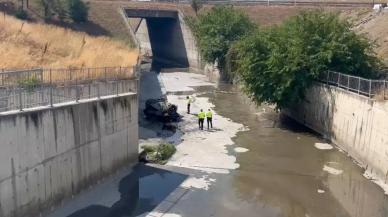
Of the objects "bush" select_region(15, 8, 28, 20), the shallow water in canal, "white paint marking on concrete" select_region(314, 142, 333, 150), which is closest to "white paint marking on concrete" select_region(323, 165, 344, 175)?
the shallow water in canal

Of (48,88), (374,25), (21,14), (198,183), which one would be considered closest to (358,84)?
(198,183)

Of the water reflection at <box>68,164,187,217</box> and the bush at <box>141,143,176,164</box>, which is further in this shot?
the bush at <box>141,143,176,164</box>

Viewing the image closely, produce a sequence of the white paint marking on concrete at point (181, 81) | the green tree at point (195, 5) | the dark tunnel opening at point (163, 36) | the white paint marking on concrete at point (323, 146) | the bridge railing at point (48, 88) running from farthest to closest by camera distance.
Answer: the green tree at point (195, 5) < the dark tunnel opening at point (163, 36) < the white paint marking on concrete at point (181, 81) < the white paint marking on concrete at point (323, 146) < the bridge railing at point (48, 88)

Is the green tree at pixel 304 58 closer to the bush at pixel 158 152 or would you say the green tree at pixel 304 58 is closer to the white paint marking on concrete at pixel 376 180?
the white paint marking on concrete at pixel 376 180

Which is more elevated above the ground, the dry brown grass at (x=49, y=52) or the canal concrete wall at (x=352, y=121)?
the dry brown grass at (x=49, y=52)

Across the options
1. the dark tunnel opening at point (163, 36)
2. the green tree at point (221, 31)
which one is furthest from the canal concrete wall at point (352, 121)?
the dark tunnel opening at point (163, 36)

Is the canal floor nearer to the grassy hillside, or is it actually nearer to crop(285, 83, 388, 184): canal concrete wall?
crop(285, 83, 388, 184): canal concrete wall
